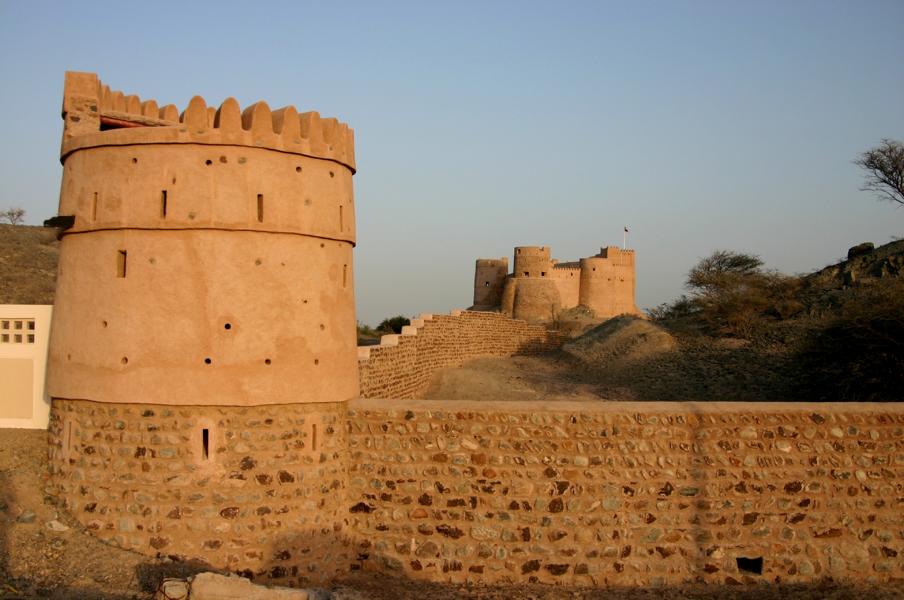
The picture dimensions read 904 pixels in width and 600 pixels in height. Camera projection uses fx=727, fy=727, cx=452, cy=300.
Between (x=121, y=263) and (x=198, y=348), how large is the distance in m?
1.11

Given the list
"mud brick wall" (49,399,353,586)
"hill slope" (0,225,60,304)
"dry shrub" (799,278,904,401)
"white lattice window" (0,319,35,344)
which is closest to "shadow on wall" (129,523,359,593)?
"mud brick wall" (49,399,353,586)

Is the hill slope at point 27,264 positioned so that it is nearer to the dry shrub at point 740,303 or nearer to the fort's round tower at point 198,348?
the fort's round tower at point 198,348

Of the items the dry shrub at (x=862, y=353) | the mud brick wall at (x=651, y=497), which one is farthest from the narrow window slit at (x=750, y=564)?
the dry shrub at (x=862, y=353)

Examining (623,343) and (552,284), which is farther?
(552,284)

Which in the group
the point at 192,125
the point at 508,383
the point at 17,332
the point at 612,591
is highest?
the point at 192,125

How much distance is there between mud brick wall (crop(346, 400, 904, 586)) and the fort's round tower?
3.71 ft

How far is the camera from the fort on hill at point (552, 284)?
1815 inches

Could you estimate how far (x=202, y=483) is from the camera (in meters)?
6.52

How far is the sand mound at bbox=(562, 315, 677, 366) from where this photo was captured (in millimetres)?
20984

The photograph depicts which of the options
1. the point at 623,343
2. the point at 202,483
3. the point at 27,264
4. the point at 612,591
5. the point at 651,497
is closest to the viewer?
the point at 202,483

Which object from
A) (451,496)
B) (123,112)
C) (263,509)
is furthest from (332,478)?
(123,112)

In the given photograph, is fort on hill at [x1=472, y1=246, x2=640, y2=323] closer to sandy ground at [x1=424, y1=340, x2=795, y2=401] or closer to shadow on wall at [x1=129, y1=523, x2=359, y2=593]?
sandy ground at [x1=424, y1=340, x2=795, y2=401]

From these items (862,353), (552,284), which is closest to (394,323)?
(552,284)

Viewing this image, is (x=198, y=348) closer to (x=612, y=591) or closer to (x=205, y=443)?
(x=205, y=443)
